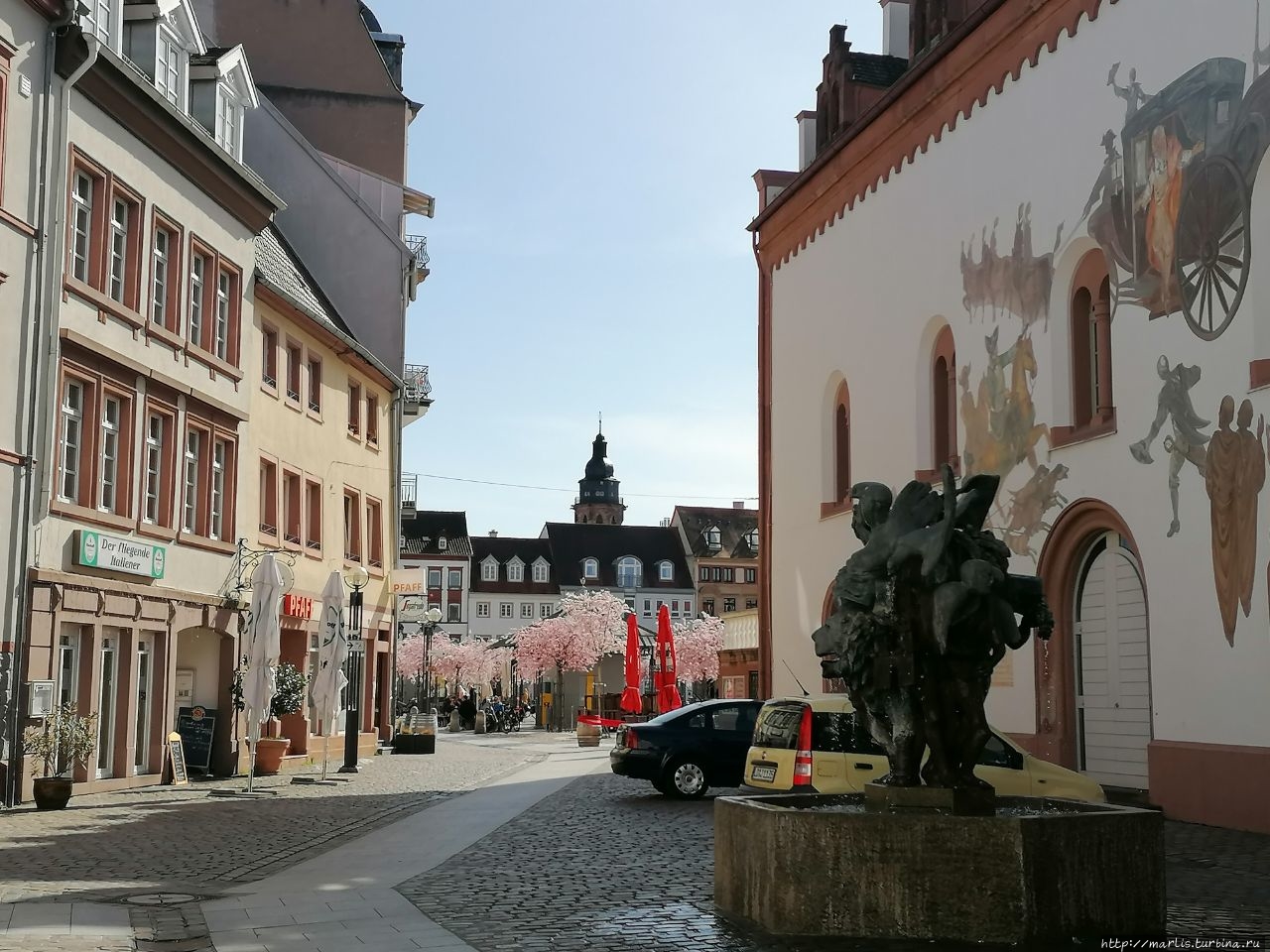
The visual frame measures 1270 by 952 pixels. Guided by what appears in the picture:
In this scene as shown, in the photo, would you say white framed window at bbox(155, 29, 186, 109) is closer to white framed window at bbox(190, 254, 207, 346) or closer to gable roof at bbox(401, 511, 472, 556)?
white framed window at bbox(190, 254, 207, 346)

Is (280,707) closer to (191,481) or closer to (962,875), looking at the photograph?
(191,481)

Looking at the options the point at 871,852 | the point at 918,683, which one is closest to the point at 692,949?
the point at 871,852

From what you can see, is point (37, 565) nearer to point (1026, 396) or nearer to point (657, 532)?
point (1026, 396)

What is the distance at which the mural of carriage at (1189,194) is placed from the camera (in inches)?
668

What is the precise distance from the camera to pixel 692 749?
2173cm

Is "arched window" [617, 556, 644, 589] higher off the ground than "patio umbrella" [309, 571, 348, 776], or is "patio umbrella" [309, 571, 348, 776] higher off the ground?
"arched window" [617, 556, 644, 589]

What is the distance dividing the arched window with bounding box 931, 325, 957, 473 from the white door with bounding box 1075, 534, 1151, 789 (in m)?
4.86

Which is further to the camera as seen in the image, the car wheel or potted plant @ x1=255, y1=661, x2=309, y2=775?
potted plant @ x1=255, y1=661, x2=309, y2=775

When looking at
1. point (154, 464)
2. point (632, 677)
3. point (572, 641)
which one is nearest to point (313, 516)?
point (154, 464)

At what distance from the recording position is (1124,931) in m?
8.37

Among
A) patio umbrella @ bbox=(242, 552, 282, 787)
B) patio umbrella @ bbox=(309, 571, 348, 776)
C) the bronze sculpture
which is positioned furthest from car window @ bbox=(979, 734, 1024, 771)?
patio umbrella @ bbox=(309, 571, 348, 776)

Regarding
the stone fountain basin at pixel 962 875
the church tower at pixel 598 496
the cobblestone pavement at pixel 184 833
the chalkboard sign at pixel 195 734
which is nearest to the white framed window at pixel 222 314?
the chalkboard sign at pixel 195 734

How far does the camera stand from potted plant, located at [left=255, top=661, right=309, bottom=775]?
1078 inches

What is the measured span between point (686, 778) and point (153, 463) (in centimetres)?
1027
